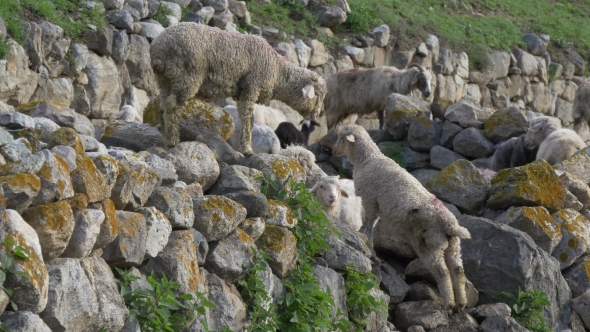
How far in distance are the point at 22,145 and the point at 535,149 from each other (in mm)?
9955

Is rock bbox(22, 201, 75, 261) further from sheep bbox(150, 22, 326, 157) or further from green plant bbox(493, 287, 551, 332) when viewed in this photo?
green plant bbox(493, 287, 551, 332)

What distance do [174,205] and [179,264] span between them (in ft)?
1.56

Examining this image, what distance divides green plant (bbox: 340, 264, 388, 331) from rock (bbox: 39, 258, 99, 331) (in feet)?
9.80

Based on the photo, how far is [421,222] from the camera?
8180 millimetres

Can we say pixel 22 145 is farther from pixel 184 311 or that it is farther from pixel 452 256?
pixel 452 256

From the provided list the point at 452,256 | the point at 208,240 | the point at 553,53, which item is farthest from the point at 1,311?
the point at 553,53

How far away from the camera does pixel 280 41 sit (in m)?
17.2

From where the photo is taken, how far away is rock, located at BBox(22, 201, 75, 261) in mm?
4758

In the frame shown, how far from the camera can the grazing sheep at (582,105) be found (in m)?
17.6

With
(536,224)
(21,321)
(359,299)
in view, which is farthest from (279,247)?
(536,224)

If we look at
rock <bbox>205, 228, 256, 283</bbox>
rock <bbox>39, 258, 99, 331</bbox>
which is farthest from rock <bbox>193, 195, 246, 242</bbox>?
rock <bbox>39, 258, 99, 331</bbox>

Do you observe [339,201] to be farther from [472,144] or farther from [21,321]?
[472,144]

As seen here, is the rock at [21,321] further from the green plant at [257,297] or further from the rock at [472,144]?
the rock at [472,144]

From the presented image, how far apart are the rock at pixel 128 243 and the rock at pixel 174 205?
1.14 ft
